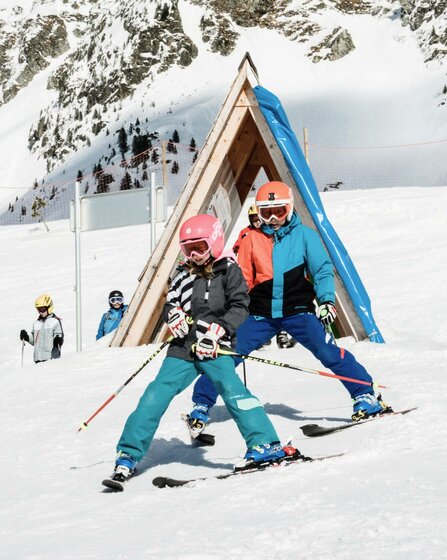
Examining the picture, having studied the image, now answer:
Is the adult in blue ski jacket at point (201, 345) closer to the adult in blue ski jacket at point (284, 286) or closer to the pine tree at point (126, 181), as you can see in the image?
the adult in blue ski jacket at point (284, 286)

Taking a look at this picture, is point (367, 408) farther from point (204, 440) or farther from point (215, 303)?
point (215, 303)

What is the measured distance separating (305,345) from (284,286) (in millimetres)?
407

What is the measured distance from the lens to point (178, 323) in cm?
418

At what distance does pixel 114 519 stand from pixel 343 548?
1.19 metres

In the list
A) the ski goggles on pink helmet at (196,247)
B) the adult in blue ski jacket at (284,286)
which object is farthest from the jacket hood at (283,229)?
the ski goggles on pink helmet at (196,247)

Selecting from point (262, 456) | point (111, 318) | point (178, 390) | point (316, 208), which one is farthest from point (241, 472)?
point (111, 318)

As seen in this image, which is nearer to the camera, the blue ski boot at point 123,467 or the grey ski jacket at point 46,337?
the blue ski boot at point 123,467

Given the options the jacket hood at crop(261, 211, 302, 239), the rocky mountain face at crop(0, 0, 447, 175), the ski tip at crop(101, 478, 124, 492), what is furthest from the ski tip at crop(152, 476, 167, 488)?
the rocky mountain face at crop(0, 0, 447, 175)

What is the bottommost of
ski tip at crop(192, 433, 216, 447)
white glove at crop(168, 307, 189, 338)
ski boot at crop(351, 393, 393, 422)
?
ski tip at crop(192, 433, 216, 447)

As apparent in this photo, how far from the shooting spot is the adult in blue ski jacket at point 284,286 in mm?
4965

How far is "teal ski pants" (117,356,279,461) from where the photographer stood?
4000mm

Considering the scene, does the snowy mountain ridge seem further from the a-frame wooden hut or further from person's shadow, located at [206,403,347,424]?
person's shadow, located at [206,403,347,424]

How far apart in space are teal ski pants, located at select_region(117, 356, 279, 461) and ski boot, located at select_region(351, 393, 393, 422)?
0.96 m

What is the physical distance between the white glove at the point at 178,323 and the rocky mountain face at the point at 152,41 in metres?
112
